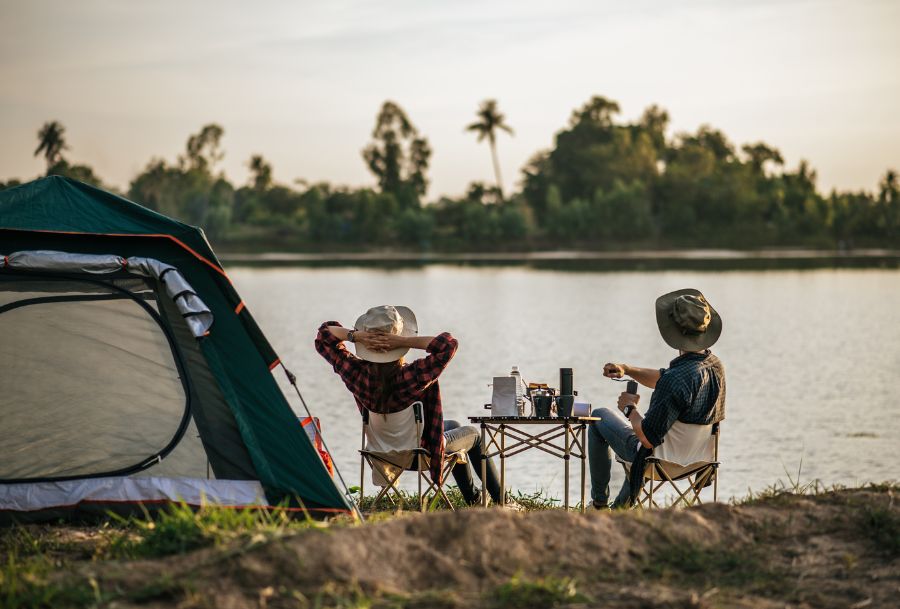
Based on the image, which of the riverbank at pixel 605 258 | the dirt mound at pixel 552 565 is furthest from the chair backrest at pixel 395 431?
the riverbank at pixel 605 258

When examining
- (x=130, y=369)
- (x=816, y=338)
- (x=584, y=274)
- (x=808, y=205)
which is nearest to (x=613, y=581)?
(x=130, y=369)

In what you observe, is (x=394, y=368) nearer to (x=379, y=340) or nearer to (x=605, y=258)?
(x=379, y=340)

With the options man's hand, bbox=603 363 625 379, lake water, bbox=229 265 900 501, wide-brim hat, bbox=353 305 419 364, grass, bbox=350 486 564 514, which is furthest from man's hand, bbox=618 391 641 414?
lake water, bbox=229 265 900 501

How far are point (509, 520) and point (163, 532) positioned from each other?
118cm

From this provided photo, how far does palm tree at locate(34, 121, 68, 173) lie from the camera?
72.5m

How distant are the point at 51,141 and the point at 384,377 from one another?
7268cm

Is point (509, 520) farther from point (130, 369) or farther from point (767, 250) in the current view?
point (767, 250)

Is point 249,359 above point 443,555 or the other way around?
above

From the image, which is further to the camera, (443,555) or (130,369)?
(130,369)

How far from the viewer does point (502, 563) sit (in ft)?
11.9

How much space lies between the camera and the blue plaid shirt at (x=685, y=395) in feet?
17.1

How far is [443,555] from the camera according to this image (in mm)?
3635

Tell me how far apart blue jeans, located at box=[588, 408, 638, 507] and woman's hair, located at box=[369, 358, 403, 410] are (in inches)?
42.9

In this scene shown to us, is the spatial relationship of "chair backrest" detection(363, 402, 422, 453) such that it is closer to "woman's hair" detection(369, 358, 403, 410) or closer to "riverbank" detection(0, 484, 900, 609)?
"woman's hair" detection(369, 358, 403, 410)
